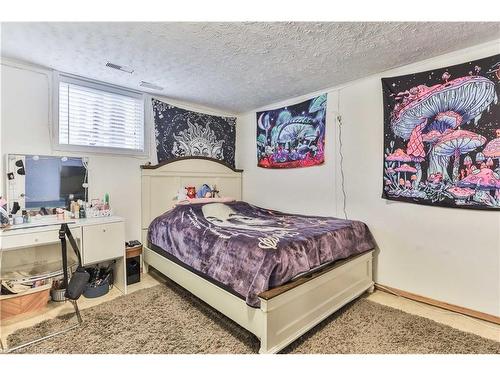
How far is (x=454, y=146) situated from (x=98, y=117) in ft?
11.9

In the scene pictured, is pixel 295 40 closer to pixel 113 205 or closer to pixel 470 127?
pixel 470 127

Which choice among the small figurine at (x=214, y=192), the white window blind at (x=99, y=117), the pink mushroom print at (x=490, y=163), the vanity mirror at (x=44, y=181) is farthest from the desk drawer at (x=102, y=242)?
Answer: the pink mushroom print at (x=490, y=163)

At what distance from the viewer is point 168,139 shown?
3480 mm

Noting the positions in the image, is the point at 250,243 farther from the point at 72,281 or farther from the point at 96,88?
the point at 96,88

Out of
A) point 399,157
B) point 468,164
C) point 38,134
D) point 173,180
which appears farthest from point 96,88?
point 468,164

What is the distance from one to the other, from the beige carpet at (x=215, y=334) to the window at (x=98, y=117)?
1756mm

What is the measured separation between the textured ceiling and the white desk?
152cm

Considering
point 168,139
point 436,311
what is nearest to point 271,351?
point 436,311

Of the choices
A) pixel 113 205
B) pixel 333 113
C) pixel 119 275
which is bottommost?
pixel 119 275

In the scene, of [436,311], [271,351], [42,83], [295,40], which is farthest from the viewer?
[42,83]

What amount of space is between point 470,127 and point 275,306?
2163mm

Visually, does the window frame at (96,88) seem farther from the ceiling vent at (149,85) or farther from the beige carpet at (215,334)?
the beige carpet at (215,334)

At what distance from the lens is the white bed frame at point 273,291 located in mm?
1640

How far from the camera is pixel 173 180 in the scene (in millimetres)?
3488
